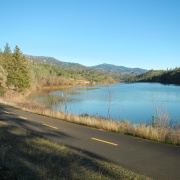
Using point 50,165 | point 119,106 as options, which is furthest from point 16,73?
point 50,165

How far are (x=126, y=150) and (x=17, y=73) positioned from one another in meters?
42.6

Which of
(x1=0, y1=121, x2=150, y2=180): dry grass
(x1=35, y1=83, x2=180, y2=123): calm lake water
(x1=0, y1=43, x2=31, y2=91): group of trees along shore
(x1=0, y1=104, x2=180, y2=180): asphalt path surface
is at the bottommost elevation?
(x1=35, y1=83, x2=180, y2=123): calm lake water

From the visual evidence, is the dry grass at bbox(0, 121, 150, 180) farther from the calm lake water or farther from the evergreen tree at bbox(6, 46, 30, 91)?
→ the evergreen tree at bbox(6, 46, 30, 91)

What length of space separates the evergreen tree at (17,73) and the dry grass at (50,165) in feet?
135

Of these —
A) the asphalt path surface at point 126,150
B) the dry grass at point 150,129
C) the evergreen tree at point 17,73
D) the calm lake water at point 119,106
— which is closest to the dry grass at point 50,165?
the asphalt path surface at point 126,150

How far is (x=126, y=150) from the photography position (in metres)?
8.56

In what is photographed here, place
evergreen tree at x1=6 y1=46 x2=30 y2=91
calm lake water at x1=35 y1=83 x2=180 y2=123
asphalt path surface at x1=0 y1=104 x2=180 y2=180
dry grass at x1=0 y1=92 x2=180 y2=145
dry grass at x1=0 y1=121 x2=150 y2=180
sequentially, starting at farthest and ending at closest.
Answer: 1. evergreen tree at x1=6 y1=46 x2=30 y2=91
2. calm lake water at x1=35 y1=83 x2=180 y2=123
3. dry grass at x1=0 y1=92 x2=180 y2=145
4. asphalt path surface at x1=0 y1=104 x2=180 y2=180
5. dry grass at x1=0 y1=121 x2=150 y2=180

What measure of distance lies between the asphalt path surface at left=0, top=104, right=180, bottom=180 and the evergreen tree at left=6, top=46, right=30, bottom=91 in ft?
124

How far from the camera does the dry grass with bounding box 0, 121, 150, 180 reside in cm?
543

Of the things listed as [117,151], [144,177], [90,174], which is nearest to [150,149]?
[117,151]

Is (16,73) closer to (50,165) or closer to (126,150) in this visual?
(126,150)

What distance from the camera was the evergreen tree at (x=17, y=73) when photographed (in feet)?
157

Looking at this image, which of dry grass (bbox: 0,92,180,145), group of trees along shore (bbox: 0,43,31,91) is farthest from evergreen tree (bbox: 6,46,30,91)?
dry grass (bbox: 0,92,180,145)

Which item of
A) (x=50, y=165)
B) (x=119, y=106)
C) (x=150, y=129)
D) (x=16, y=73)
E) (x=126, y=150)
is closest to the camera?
(x=50, y=165)
